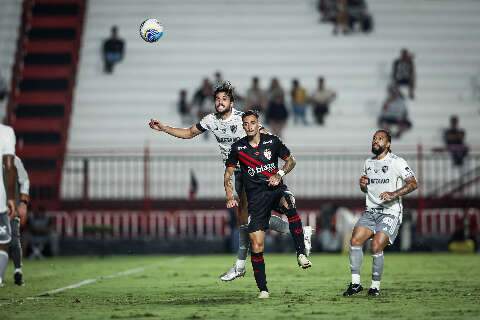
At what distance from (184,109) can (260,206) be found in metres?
18.1

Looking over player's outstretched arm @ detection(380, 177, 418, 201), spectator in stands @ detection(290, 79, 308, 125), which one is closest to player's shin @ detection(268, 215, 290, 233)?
player's outstretched arm @ detection(380, 177, 418, 201)

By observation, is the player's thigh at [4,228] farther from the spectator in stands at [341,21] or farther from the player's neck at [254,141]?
the spectator in stands at [341,21]

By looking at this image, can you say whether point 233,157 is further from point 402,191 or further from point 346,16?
point 346,16

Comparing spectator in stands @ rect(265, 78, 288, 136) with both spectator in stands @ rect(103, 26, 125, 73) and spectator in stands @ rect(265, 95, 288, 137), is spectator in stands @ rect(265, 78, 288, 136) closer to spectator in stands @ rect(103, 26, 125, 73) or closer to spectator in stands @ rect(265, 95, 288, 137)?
spectator in stands @ rect(265, 95, 288, 137)

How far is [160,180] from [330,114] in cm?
488

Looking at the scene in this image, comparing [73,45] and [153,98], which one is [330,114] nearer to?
[153,98]

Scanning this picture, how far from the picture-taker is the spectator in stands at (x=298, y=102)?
29.7m

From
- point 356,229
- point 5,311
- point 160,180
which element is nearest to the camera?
point 5,311

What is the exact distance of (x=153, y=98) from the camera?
30.9 metres

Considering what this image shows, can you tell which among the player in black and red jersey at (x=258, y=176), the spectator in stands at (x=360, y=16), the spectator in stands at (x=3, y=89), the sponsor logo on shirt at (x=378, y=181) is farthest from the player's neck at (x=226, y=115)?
the spectator in stands at (x=360, y=16)

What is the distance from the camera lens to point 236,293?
1312 cm

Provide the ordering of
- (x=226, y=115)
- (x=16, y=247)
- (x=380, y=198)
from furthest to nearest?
1. (x=16, y=247)
2. (x=226, y=115)
3. (x=380, y=198)

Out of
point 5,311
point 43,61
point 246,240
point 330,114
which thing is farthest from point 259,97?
point 5,311

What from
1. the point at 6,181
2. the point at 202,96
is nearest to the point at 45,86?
the point at 202,96
